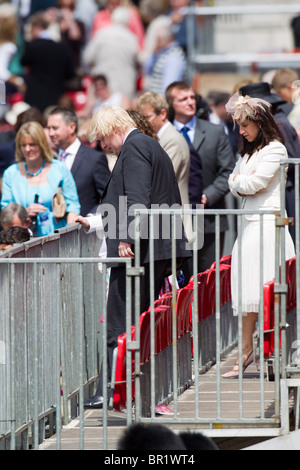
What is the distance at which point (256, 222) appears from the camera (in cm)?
805

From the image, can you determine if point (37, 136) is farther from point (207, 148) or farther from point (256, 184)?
point (256, 184)

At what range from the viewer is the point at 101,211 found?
8.02 meters

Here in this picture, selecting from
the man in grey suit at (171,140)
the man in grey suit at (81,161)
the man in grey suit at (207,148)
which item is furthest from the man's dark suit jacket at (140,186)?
the man in grey suit at (207,148)

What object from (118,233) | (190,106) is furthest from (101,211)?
(190,106)

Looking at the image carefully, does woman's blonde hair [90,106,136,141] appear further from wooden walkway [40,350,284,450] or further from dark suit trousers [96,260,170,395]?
wooden walkway [40,350,284,450]

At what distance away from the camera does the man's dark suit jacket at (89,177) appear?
10.2m

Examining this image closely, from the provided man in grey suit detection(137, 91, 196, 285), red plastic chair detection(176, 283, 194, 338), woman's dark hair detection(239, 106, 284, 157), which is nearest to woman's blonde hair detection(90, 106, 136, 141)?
woman's dark hair detection(239, 106, 284, 157)

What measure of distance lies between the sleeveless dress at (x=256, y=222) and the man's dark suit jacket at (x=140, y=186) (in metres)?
0.44

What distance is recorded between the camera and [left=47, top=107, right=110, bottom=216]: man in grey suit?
1025cm

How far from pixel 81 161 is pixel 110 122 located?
2401mm

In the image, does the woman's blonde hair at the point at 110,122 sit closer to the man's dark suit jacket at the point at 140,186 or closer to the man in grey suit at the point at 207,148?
the man's dark suit jacket at the point at 140,186
